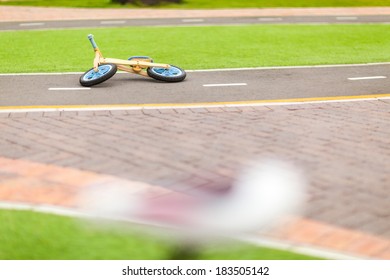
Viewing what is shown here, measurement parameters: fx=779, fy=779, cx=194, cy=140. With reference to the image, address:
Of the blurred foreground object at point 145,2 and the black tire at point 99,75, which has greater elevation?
the black tire at point 99,75

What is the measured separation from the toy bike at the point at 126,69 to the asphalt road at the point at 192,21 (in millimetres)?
9097

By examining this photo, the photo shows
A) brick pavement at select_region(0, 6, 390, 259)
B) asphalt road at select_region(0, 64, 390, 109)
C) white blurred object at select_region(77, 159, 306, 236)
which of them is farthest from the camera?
asphalt road at select_region(0, 64, 390, 109)

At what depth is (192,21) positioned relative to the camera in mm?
22031

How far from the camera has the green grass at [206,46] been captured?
13961 millimetres

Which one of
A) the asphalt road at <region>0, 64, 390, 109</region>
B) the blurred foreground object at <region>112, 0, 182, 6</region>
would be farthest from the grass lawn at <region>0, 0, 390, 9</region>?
the asphalt road at <region>0, 64, 390, 109</region>

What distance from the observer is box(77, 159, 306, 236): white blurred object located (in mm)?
5691

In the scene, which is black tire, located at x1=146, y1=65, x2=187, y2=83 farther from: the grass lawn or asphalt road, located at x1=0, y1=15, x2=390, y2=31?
the grass lawn

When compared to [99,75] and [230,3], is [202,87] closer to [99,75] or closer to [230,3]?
[99,75]

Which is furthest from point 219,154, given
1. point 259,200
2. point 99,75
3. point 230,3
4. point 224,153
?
point 230,3

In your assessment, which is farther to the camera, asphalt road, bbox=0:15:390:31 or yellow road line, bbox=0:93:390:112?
asphalt road, bbox=0:15:390:31

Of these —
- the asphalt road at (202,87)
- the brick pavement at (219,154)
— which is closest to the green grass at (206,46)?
the asphalt road at (202,87)

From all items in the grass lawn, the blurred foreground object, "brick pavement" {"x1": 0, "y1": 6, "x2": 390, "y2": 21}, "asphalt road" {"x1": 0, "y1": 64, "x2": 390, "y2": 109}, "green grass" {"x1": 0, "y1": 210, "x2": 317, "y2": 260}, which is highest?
"green grass" {"x1": 0, "y1": 210, "x2": 317, "y2": 260}

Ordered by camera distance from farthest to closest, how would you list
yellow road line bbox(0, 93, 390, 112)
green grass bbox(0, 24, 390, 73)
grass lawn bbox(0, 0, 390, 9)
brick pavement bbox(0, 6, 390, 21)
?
grass lawn bbox(0, 0, 390, 9) → brick pavement bbox(0, 6, 390, 21) → green grass bbox(0, 24, 390, 73) → yellow road line bbox(0, 93, 390, 112)

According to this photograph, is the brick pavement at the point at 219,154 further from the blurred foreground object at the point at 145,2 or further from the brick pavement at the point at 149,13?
the blurred foreground object at the point at 145,2
